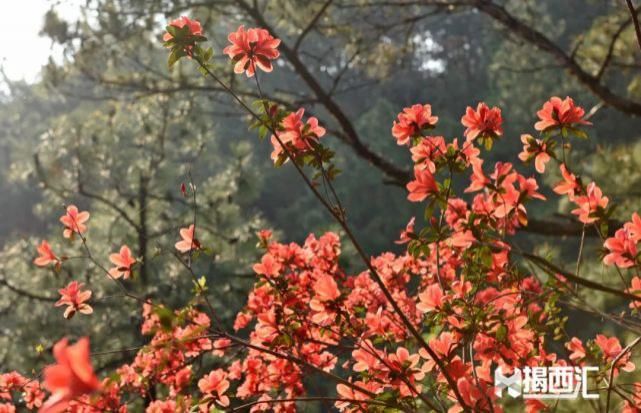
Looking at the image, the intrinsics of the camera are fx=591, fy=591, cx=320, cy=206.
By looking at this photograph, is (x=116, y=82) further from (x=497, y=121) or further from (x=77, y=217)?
(x=497, y=121)

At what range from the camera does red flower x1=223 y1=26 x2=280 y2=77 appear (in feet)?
4.04

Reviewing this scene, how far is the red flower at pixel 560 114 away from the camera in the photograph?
4.02ft

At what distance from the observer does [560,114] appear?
123 centimetres

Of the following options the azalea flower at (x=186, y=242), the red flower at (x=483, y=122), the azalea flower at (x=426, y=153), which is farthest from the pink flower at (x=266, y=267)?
the red flower at (x=483, y=122)

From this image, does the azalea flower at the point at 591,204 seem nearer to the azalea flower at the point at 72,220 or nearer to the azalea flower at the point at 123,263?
the azalea flower at the point at 123,263

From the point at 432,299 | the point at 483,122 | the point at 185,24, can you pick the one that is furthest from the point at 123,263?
the point at 483,122

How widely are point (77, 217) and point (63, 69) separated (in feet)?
9.80

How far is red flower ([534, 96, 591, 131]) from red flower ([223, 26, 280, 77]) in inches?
23.0

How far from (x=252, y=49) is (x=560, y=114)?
2.16 ft

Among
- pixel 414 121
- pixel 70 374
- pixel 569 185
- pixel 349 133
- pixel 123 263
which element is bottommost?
pixel 70 374

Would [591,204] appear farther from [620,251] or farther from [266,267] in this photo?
[266,267]

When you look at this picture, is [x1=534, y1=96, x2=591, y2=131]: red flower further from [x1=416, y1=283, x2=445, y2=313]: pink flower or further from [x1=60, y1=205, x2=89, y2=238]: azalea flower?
[x1=60, y1=205, x2=89, y2=238]: azalea flower

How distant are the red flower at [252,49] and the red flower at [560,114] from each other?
0.58 meters

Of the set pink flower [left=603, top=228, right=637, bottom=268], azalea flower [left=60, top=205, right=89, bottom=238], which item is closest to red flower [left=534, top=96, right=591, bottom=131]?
pink flower [left=603, top=228, right=637, bottom=268]
